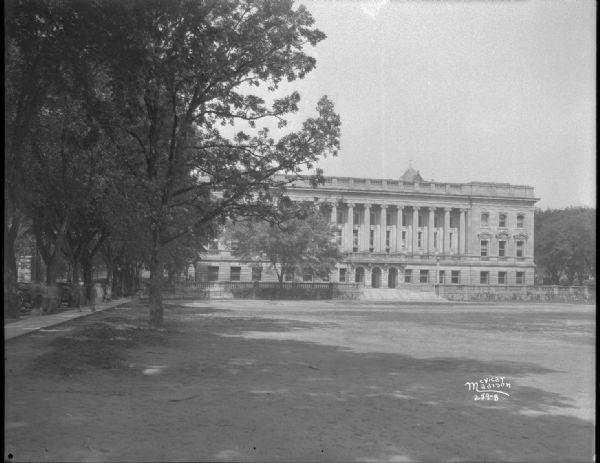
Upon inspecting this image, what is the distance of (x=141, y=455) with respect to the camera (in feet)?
18.8

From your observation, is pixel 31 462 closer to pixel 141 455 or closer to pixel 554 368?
pixel 141 455

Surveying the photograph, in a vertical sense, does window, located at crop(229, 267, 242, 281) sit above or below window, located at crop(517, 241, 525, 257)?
below

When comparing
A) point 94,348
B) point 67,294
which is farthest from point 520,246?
point 94,348

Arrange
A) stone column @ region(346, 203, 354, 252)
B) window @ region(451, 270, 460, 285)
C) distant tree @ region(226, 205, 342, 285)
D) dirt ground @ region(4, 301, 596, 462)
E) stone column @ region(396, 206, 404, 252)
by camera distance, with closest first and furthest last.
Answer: dirt ground @ region(4, 301, 596, 462) → distant tree @ region(226, 205, 342, 285) → window @ region(451, 270, 460, 285) → stone column @ region(346, 203, 354, 252) → stone column @ region(396, 206, 404, 252)

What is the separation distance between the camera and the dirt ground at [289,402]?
6.08 metres

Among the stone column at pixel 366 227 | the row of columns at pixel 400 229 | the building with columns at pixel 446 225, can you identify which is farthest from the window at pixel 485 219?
the stone column at pixel 366 227

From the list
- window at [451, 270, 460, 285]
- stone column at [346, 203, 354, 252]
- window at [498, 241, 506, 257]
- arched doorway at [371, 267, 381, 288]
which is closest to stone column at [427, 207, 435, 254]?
window at [451, 270, 460, 285]

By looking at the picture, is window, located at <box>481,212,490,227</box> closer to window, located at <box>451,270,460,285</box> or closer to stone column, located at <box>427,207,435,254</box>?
stone column, located at <box>427,207,435,254</box>

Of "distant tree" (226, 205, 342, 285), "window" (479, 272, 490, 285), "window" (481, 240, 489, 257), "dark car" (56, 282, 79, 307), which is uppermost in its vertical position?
"window" (481, 240, 489, 257)

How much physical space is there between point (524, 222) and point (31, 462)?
9252 cm

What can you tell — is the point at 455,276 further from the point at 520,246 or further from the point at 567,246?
the point at 567,246

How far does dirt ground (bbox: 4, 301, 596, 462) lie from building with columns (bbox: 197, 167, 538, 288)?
2853 inches

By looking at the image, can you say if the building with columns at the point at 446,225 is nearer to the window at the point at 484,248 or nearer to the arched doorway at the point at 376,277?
the window at the point at 484,248

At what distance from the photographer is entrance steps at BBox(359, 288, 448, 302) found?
2525 inches
